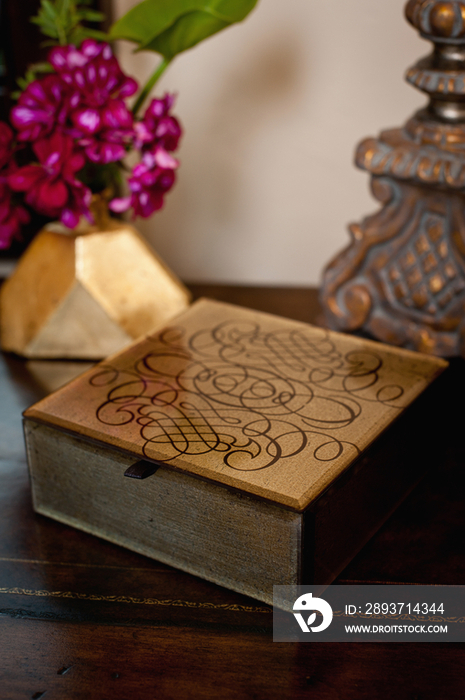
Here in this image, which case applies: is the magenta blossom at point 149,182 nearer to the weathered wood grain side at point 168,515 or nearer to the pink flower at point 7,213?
the pink flower at point 7,213

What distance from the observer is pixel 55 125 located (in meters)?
0.70

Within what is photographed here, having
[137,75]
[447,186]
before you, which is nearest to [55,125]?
[137,75]

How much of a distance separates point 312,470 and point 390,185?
1.16 feet

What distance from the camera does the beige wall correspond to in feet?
2.77

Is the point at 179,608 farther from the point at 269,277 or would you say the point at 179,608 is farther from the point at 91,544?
the point at 269,277

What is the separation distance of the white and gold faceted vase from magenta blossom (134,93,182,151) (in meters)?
0.09

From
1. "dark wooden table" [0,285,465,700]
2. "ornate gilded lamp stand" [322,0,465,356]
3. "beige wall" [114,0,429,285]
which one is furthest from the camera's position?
"beige wall" [114,0,429,285]

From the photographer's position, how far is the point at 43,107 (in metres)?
0.69

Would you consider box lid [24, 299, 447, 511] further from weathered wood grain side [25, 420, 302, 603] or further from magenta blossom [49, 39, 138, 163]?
magenta blossom [49, 39, 138, 163]

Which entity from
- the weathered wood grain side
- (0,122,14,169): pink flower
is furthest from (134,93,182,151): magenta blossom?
the weathered wood grain side

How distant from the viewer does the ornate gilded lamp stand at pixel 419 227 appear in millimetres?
661

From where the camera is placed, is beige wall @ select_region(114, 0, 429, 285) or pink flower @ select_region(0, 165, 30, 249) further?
beige wall @ select_region(114, 0, 429, 285)

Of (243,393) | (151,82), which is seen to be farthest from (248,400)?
(151,82)

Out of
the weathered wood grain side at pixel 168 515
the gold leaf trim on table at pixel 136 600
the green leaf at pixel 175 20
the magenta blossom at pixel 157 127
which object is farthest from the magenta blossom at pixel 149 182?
the gold leaf trim on table at pixel 136 600
